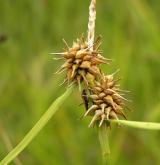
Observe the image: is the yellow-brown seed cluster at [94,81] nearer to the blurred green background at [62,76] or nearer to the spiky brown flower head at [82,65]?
the spiky brown flower head at [82,65]

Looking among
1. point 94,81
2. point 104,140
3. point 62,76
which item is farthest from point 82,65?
point 62,76

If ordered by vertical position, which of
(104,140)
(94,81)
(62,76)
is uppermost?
(94,81)

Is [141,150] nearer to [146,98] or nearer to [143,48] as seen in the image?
[146,98]

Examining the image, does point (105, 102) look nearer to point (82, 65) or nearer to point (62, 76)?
point (82, 65)

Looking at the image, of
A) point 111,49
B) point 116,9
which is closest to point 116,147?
point 111,49

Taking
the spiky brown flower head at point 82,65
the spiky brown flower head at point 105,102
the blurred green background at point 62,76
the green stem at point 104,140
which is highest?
the spiky brown flower head at point 82,65

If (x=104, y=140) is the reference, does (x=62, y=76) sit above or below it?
below

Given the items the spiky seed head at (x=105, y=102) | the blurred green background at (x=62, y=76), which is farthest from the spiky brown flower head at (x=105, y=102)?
the blurred green background at (x=62, y=76)
